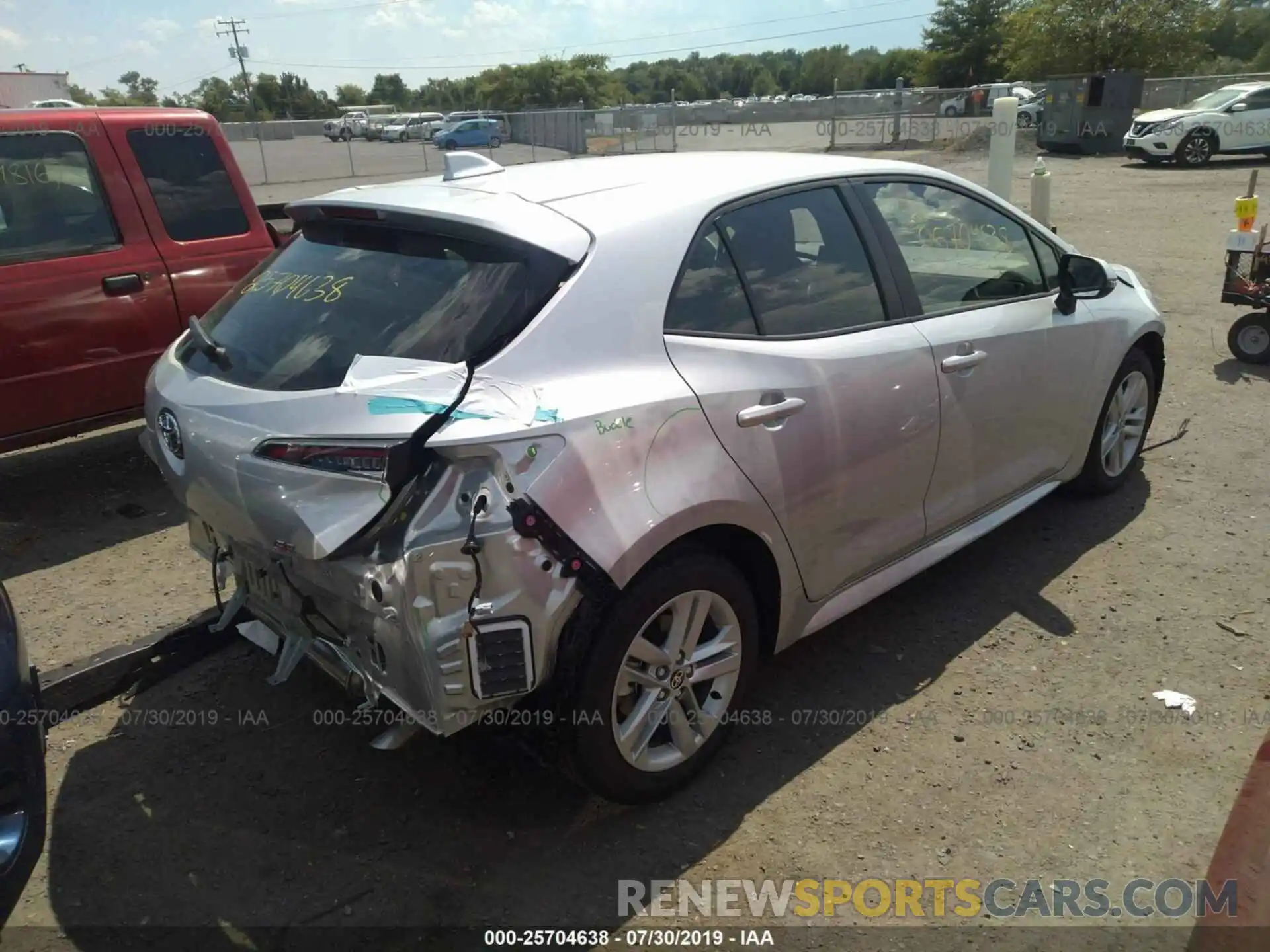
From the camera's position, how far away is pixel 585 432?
7.86 ft

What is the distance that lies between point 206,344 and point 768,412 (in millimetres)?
1754

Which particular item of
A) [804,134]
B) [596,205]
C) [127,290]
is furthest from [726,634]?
[804,134]

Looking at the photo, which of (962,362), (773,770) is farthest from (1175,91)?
(773,770)

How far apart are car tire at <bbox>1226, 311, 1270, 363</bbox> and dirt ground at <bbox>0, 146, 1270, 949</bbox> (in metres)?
2.92

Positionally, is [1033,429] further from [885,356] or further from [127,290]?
[127,290]

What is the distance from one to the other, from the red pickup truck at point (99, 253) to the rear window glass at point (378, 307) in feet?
7.85

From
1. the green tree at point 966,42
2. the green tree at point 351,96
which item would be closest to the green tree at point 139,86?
the green tree at point 351,96

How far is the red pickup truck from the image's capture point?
4750mm

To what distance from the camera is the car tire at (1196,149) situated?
70.7 feet

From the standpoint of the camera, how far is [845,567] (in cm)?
326

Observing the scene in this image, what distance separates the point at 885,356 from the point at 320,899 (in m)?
2.41

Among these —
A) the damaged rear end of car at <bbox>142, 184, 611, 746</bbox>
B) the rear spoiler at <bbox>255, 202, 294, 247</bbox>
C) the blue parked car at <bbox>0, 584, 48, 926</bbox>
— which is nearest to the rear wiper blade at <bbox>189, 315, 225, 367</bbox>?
the damaged rear end of car at <bbox>142, 184, 611, 746</bbox>

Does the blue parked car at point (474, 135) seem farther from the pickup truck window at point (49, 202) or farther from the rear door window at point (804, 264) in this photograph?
the rear door window at point (804, 264)

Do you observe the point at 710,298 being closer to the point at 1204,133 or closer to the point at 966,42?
the point at 1204,133
